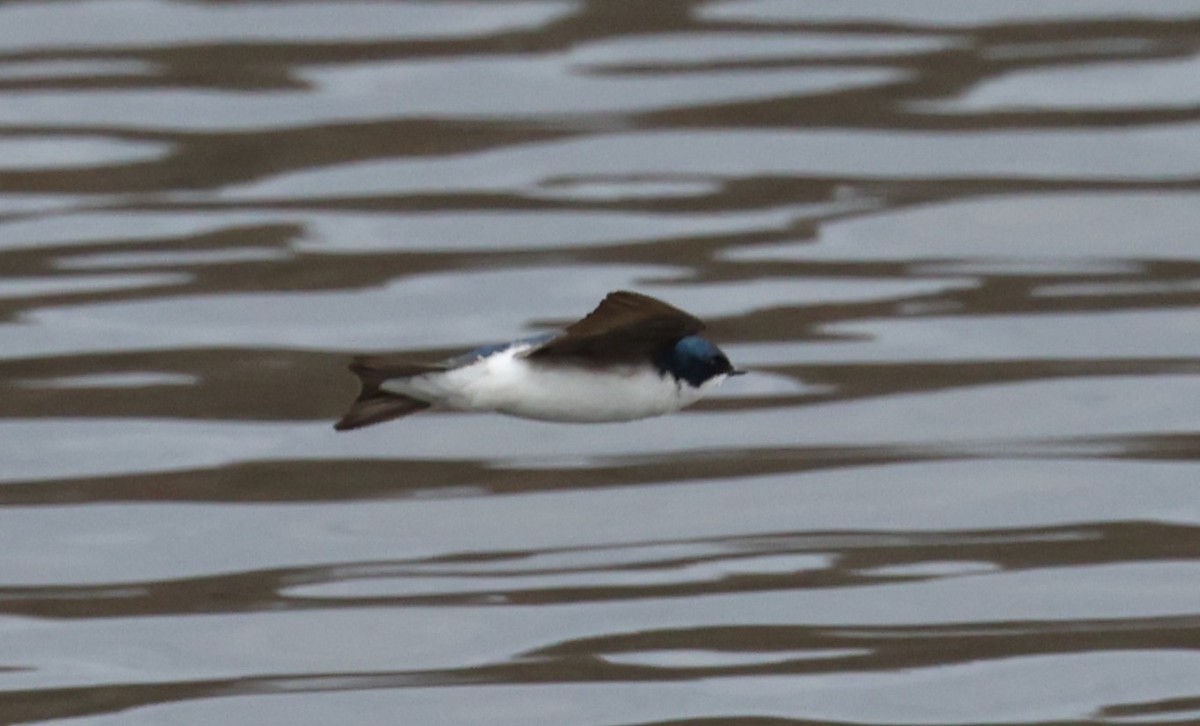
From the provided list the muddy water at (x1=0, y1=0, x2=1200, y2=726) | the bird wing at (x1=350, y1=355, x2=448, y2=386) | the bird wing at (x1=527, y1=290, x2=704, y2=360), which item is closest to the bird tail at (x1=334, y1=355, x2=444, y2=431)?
the bird wing at (x1=350, y1=355, x2=448, y2=386)

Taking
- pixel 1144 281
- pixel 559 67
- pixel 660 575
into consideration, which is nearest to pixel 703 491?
pixel 660 575

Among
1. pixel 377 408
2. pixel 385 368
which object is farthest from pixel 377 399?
pixel 385 368

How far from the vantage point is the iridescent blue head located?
18.0ft

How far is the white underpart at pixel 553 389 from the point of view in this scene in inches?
211

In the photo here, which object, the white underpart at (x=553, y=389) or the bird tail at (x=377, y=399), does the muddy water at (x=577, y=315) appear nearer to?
the bird tail at (x=377, y=399)

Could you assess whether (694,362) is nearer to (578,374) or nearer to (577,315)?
(578,374)

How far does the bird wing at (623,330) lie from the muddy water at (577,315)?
193cm

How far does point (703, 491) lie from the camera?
8703mm

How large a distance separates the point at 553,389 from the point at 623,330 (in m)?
0.15

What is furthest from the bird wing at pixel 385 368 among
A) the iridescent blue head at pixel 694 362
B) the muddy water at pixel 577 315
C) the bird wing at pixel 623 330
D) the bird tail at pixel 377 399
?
the muddy water at pixel 577 315

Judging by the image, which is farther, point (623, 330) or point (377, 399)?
point (377, 399)

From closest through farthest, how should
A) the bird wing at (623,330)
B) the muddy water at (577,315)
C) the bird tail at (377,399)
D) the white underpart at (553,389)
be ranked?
the bird wing at (623,330) < the white underpart at (553,389) < the bird tail at (377,399) < the muddy water at (577,315)

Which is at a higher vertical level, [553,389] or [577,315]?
[553,389]

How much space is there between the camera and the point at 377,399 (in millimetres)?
5594
